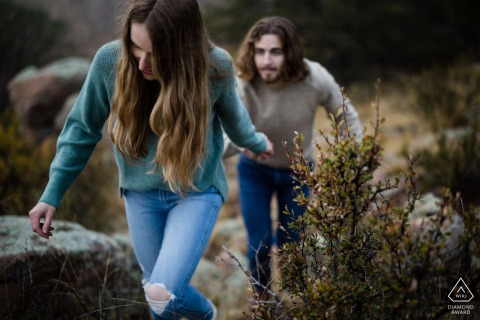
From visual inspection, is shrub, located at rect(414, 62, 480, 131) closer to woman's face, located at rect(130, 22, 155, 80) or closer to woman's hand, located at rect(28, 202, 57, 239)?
woman's face, located at rect(130, 22, 155, 80)

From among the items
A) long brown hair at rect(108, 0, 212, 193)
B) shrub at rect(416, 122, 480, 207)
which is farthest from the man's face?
shrub at rect(416, 122, 480, 207)

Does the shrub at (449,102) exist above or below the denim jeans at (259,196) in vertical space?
above

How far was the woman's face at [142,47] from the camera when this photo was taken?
1582 mm

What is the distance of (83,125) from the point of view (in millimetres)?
1839

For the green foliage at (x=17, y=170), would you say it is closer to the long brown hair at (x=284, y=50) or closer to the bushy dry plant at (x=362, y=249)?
the long brown hair at (x=284, y=50)

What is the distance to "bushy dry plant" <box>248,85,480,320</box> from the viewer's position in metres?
1.24

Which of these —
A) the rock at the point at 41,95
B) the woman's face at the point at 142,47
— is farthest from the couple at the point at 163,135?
the rock at the point at 41,95

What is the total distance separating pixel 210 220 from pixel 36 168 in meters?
3.64

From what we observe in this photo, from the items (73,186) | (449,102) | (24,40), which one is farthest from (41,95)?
(449,102)

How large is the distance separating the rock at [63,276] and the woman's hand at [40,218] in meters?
0.28

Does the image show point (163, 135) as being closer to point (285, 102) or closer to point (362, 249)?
point (362, 249)

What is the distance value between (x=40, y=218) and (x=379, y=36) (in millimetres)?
8527

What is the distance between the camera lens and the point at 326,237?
1479 millimetres

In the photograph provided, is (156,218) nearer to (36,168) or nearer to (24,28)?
(36,168)
